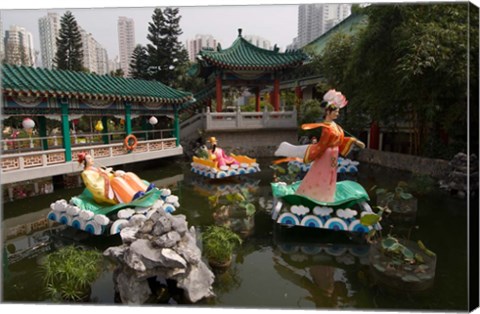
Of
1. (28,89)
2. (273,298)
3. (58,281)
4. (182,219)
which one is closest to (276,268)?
(273,298)

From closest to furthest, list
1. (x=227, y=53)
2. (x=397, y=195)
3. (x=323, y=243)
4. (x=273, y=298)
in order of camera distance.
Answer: (x=273, y=298)
(x=323, y=243)
(x=397, y=195)
(x=227, y=53)

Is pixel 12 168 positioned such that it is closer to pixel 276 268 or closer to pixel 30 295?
pixel 30 295

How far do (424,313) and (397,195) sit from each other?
3.31m

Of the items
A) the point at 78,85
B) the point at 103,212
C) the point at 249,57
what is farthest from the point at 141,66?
the point at 103,212

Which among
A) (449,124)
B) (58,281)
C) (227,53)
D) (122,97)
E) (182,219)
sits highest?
(227,53)

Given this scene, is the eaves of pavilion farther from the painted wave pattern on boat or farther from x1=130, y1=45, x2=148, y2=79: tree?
x1=130, y1=45, x2=148, y2=79: tree

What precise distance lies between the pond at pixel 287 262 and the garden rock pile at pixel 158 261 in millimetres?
243

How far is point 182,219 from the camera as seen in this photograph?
3.56 metres

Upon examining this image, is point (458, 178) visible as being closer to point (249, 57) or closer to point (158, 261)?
point (158, 261)

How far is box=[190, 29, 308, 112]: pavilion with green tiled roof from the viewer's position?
1429 cm

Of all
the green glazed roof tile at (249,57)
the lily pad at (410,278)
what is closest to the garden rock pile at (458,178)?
the lily pad at (410,278)

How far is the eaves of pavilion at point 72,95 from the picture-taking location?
26.5ft

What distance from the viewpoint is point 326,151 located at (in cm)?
523

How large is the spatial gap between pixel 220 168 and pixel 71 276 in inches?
258
